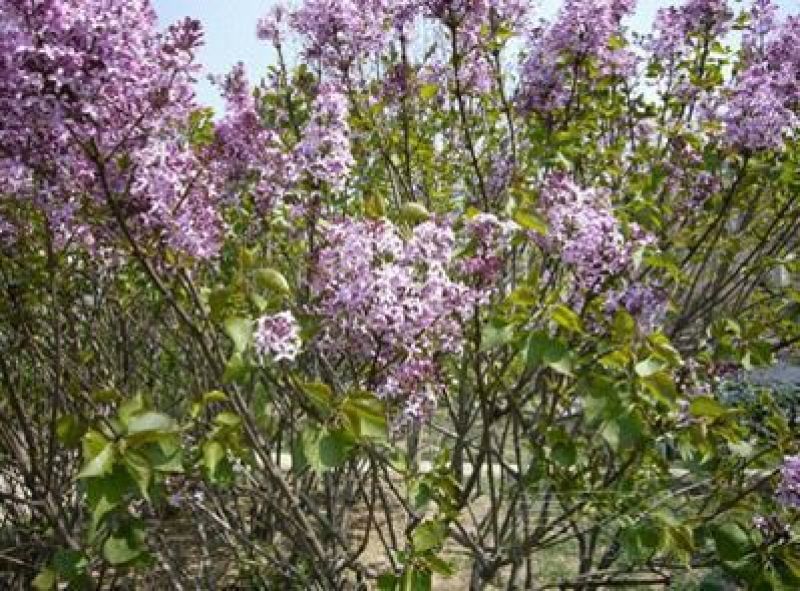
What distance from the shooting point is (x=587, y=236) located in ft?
7.77

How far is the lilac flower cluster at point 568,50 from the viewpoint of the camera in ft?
11.5

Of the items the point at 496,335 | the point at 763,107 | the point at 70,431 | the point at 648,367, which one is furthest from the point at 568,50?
the point at 70,431

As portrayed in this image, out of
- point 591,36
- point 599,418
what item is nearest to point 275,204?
point 591,36

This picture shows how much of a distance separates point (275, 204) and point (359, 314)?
3.60 ft

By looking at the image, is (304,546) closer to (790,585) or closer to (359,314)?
(359,314)

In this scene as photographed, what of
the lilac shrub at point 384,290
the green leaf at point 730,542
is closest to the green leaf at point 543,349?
the lilac shrub at point 384,290

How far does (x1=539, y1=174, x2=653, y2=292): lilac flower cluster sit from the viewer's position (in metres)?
2.38

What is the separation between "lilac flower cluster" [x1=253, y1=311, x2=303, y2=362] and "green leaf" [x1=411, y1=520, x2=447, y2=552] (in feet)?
1.95

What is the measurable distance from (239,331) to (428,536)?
0.72m

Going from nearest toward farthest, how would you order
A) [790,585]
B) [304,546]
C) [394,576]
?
1. [394,576]
2. [790,585]
3. [304,546]

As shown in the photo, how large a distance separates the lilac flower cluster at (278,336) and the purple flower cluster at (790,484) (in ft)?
5.13

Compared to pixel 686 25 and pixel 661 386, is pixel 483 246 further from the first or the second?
pixel 686 25

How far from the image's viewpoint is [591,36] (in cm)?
353

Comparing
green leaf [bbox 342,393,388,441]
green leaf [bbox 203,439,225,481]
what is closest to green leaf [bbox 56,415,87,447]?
green leaf [bbox 203,439,225,481]
